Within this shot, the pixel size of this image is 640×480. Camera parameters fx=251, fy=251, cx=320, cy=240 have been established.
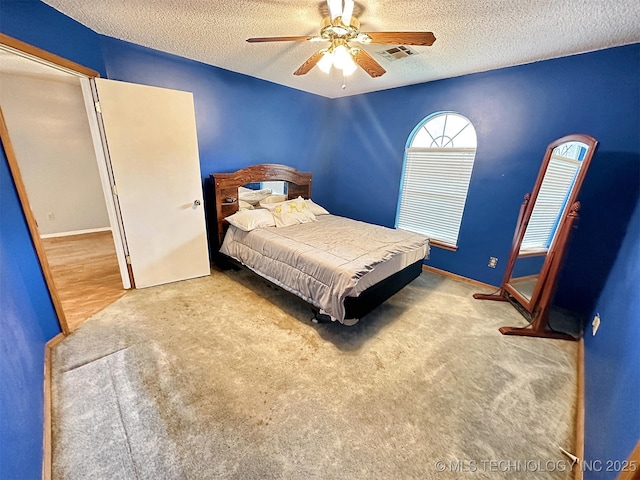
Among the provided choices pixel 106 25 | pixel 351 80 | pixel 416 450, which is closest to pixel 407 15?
pixel 351 80

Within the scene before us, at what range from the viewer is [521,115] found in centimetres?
269

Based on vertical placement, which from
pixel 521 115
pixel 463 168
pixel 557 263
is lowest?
pixel 557 263

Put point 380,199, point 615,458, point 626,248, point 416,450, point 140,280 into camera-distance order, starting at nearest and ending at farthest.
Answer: point 615,458, point 416,450, point 626,248, point 140,280, point 380,199

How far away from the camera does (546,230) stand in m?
2.41

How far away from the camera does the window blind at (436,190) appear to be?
3.27m

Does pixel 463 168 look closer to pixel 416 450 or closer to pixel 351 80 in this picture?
pixel 351 80

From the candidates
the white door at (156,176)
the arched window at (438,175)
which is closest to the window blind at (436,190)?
the arched window at (438,175)

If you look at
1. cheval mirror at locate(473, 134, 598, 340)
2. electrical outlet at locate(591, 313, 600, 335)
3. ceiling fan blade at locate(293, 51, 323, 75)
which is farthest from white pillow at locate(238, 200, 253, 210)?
electrical outlet at locate(591, 313, 600, 335)

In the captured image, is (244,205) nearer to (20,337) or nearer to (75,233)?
(20,337)

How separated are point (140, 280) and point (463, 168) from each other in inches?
161

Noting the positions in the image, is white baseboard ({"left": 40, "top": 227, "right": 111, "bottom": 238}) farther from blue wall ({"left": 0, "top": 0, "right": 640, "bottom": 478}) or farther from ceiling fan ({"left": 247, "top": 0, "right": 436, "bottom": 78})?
ceiling fan ({"left": 247, "top": 0, "right": 436, "bottom": 78})

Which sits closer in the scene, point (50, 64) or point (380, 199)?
point (50, 64)

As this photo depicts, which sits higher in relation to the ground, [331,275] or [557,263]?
[557,263]

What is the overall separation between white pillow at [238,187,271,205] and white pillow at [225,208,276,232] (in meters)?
0.36
